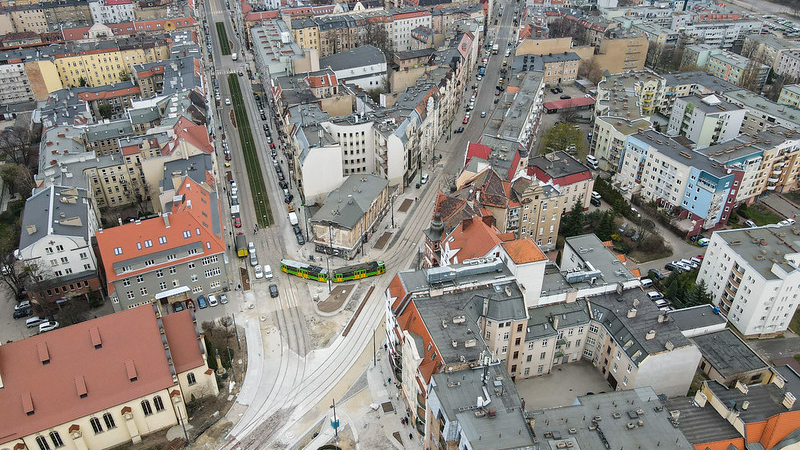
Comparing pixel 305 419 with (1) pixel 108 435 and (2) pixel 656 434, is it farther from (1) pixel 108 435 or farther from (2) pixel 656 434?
(2) pixel 656 434

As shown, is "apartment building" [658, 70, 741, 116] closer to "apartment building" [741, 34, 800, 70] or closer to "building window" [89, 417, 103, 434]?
"apartment building" [741, 34, 800, 70]

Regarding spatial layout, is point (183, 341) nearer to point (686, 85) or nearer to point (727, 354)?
point (727, 354)

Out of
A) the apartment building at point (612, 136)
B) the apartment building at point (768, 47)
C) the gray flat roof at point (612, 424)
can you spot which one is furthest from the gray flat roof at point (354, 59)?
the gray flat roof at point (612, 424)

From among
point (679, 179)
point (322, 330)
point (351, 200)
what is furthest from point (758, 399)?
point (351, 200)

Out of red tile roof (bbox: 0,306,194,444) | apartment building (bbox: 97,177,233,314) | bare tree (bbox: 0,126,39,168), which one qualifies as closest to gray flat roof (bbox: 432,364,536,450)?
red tile roof (bbox: 0,306,194,444)

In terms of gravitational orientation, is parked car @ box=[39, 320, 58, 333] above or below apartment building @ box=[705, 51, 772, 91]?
below
